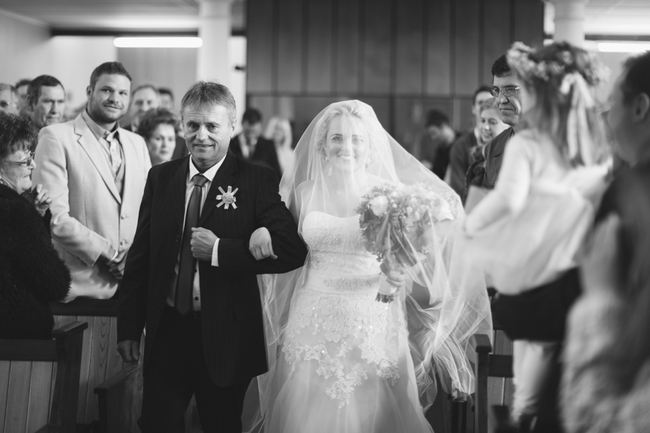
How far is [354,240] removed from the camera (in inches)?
139

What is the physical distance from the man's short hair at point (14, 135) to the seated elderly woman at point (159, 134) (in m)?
1.79

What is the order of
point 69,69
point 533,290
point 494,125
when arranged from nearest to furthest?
Result: point 533,290 → point 494,125 → point 69,69

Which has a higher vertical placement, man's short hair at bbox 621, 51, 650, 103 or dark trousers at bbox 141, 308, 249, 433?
man's short hair at bbox 621, 51, 650, 103

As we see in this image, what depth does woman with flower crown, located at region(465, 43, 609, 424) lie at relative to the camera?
6.37 ft

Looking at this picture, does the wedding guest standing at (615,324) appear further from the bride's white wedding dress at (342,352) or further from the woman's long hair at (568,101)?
the bride's white wedding dress at (342,352)

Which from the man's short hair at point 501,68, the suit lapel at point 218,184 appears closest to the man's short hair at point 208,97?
the suit lapel at point 218,184

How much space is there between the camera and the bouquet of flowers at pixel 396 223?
132 inches

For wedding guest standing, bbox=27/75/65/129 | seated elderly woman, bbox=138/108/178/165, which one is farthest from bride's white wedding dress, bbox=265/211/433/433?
wedding guest standing, bbox=27/75/65/129

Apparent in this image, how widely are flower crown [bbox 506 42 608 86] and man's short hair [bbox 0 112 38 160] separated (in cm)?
237

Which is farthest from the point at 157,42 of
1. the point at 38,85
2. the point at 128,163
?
the point at 128,163

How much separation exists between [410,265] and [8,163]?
1880mm

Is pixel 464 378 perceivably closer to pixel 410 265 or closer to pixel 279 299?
pixel 410 265

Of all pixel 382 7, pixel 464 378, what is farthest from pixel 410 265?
pixel 382 7

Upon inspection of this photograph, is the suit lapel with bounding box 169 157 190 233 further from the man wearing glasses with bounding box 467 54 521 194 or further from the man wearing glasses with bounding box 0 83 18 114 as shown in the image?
the man wearing glasses with bounding box 0 83 18 114
